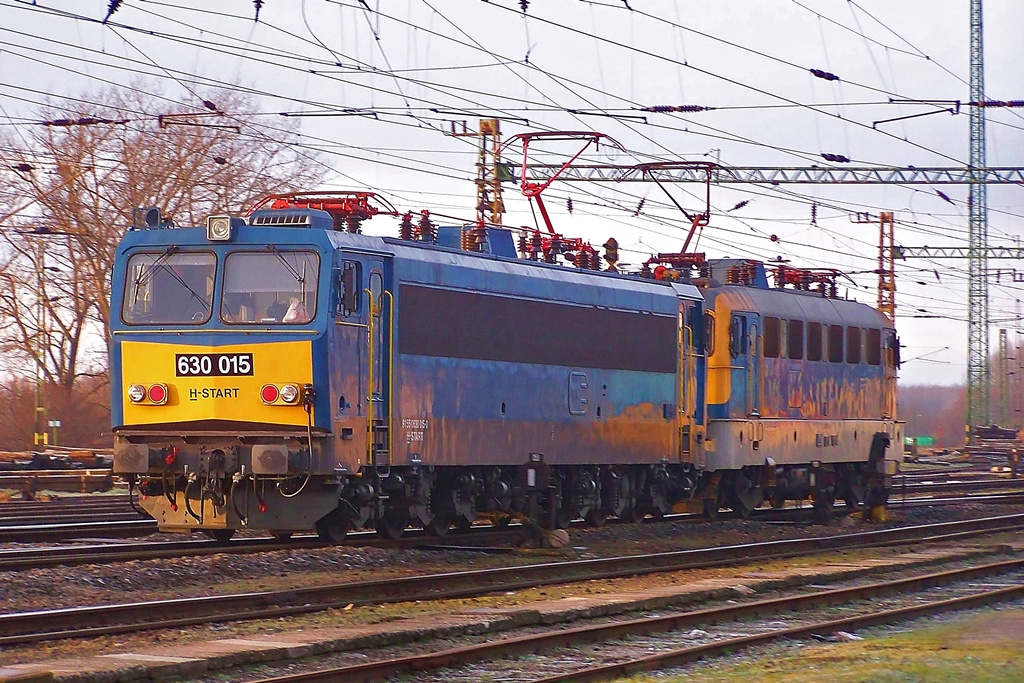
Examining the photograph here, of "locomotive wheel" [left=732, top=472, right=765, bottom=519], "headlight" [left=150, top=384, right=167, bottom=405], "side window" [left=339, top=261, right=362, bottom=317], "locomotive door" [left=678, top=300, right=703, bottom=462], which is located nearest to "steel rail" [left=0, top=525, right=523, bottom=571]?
"headlight" [left=150, top=384, right=167, bottom=405]

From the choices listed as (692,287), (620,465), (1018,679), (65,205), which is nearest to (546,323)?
(620,465)

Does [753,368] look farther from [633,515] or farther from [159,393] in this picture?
[159,393]

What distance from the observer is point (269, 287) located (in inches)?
706

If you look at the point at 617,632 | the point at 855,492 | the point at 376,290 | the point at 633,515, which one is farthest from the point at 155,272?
the point at 855,492

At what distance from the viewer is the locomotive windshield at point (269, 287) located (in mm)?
17781

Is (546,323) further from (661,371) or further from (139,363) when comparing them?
(139,363)

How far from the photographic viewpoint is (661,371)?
986 inches

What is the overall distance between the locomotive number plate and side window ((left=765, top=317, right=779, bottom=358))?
12492 mm

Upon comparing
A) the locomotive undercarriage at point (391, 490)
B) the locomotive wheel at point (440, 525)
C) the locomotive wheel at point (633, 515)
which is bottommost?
the locomotive wheel at point (633, 515)

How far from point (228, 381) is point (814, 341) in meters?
14.8

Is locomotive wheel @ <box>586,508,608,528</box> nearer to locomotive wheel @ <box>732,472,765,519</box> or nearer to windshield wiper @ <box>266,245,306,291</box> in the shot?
locomotive wheel @ <box>732,472,765,519</box>

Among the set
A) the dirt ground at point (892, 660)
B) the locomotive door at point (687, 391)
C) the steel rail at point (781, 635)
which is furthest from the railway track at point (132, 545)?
the dirt ground at point (892, 660)

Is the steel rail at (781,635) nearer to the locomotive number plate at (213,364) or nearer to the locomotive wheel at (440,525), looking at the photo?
the locomotive number plate at (213,364)

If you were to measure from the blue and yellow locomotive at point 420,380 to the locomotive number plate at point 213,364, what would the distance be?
0.02 m
